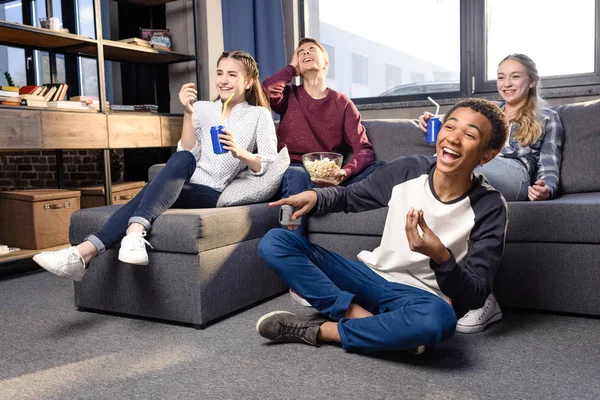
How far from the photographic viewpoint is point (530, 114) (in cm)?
240

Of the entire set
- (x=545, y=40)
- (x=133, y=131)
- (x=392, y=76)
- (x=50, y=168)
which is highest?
(x=545, y=40)

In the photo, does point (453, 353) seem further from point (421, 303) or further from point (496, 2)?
point (496, 2)

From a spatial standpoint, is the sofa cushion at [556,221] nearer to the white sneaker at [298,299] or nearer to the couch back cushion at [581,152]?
the couch back cushion at [581,152]

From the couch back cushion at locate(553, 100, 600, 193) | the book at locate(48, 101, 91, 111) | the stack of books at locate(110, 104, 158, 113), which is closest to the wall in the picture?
the stack of books at locate(110, 104, 158, 113)

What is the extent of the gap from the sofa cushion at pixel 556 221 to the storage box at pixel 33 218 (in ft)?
7.65

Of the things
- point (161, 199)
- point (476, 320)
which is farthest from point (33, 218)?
point (476, 320)

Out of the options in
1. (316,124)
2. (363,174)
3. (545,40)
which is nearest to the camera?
(363,174)

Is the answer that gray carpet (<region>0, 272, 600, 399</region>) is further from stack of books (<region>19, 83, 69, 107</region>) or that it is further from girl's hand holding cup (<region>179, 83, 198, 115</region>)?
stack of books (<region>19, 83, 69, 107</region>)

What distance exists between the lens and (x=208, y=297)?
196cm

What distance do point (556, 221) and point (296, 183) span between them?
986 mm

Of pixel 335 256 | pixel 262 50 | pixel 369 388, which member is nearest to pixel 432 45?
pixel 262 50

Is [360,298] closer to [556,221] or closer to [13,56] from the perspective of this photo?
[556,221]

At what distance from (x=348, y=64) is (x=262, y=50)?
726 millimetres

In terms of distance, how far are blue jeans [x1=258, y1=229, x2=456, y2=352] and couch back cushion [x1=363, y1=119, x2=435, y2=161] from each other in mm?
1123
